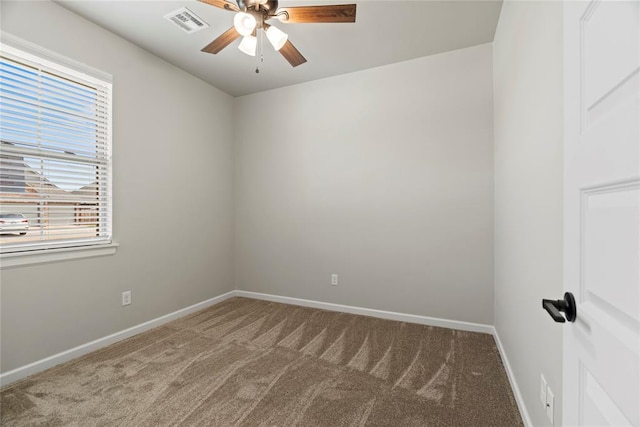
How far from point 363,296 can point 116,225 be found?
2534mm

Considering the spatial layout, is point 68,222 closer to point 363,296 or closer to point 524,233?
point 363,296

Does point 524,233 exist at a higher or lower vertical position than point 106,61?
lower

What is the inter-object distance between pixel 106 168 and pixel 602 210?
10.3 feet

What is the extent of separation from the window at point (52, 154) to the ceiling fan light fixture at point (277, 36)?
159 centimetres

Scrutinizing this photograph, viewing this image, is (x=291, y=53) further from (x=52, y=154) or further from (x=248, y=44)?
(x=52, y=154)

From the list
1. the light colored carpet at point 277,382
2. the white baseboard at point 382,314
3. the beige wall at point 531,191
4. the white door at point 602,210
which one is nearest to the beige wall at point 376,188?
the white baseboard at point 382,314

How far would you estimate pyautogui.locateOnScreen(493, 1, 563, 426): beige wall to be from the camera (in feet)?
3.70

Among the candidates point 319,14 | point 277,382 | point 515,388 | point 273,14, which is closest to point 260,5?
point 273,14

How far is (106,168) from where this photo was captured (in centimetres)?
250

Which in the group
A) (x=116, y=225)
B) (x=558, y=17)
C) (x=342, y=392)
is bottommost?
(x=342, y=392)

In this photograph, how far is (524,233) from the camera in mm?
1590

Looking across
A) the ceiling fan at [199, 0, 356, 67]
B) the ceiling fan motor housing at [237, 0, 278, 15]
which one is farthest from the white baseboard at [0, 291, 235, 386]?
the ceiling fan motor housing at [237, 0, 278, 15]

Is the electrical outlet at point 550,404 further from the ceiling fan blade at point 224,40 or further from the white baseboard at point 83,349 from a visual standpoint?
the white baseboard at point 83,349

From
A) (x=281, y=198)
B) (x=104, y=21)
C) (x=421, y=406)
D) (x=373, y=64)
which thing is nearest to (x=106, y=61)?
(x=104, y=21)
